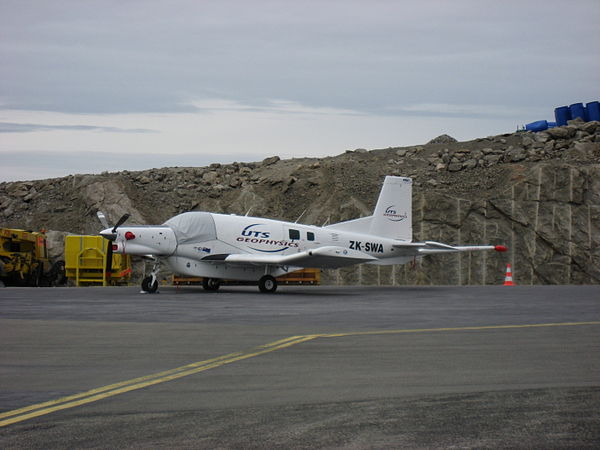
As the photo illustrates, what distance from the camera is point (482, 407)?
23.4 ft

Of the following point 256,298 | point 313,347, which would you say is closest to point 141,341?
point 313,347

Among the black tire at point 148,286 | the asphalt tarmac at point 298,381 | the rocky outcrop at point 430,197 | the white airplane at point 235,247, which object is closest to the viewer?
the asphalt tarmac at point 298,381

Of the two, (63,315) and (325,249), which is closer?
(63,315)

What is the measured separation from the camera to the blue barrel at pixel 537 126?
5853 centimetres

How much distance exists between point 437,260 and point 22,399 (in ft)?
124

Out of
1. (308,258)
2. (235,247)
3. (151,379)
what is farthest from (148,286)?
(151,379)

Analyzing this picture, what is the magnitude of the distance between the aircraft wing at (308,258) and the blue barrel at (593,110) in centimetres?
3805

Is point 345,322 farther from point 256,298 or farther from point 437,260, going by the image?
point 437,260

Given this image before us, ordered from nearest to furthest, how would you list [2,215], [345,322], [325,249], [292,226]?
[345,322] → [325,249] → [292,226] → [2,215]

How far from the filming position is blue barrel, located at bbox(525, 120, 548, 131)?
5853 centimetres

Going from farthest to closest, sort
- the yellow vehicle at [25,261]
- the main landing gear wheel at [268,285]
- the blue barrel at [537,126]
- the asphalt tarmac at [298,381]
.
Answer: the blue barrel at [537,126], the yellow vehicle at [25,261], the main landing gear wheel at [268,285], the asphalt tarmac at [298,381]

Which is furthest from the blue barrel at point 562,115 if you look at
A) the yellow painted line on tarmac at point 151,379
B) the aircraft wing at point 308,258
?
the yellow painted line on tarmac at point 151,379

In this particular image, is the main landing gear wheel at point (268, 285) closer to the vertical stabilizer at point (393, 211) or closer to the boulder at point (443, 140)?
the vertical stabilizer at point (393, 211)

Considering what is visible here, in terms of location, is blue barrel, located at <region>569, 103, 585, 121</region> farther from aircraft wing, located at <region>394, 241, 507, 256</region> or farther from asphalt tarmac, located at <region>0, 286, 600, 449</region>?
asphalt tarmac, located at <region>0, 286, 600, 449</region>
